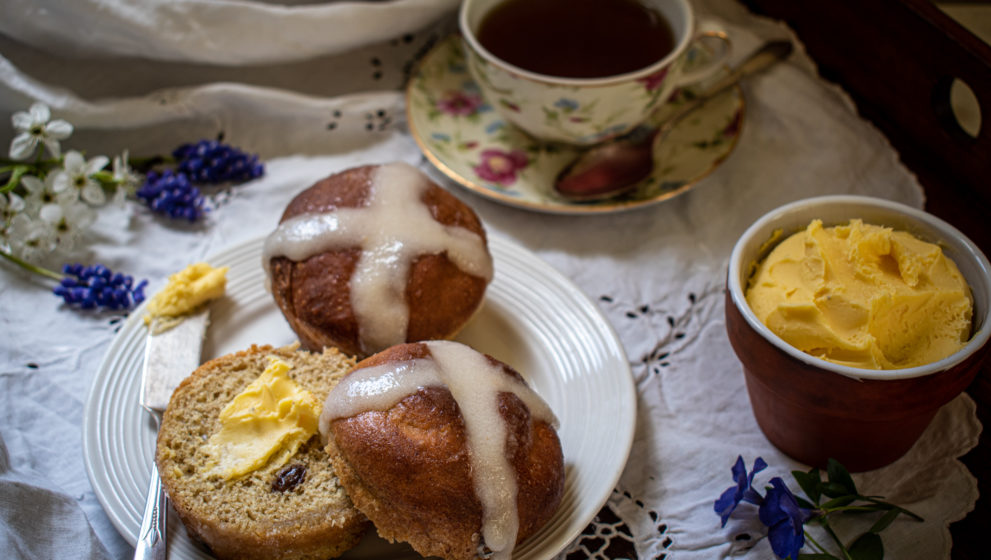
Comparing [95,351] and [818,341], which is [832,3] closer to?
[818,341]

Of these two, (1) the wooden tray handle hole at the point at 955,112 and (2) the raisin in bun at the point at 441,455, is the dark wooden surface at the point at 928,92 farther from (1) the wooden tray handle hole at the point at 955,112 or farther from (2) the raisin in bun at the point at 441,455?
(2) the raisin in bun at the point at 441,455

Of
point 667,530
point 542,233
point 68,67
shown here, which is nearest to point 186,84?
point 68,67

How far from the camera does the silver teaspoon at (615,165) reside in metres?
2.26

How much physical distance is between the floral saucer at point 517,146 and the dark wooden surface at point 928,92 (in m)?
0.34

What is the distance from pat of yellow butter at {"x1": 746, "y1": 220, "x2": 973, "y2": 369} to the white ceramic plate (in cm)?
40

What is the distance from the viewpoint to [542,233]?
89.4 inches

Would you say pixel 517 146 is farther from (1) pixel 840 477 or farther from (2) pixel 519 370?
(1) pixel 840 477

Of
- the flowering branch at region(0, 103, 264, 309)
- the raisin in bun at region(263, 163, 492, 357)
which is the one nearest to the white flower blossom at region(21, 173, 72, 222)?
the flowering branch at region(0, 103, 264, 309)

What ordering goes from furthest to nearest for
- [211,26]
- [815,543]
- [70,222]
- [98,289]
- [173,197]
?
[211,26]
[173,197]
[70,222]
[98,289]
[815,543]

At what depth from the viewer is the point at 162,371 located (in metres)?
1.77

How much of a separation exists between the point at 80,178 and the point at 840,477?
80.8 inches

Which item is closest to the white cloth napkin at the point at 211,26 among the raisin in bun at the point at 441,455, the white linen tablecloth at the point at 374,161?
the white linen tablecloth at the point at 374,161

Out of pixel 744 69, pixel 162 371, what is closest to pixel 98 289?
pixel 162 371

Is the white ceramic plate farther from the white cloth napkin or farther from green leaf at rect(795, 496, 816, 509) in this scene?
the white cloth napkin
